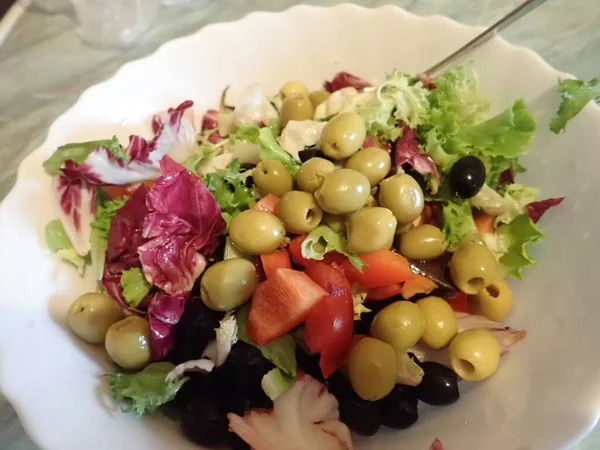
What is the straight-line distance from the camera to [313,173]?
123 centimetres

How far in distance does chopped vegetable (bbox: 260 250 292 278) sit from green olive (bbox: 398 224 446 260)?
264mm

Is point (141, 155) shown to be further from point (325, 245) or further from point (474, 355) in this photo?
point (474, 355)

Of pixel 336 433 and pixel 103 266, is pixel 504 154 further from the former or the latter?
pixel 103 266

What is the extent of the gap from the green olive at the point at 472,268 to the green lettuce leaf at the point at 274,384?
432 mm

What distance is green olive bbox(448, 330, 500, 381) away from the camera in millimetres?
1119

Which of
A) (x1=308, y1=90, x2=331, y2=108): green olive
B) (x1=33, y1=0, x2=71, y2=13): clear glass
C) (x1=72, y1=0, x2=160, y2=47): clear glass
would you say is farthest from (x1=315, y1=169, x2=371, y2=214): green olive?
(x1=33, y1=0, x2=71, y2=13): clear glass

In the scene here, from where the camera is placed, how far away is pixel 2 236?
1.23m

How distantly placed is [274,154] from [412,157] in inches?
12.9

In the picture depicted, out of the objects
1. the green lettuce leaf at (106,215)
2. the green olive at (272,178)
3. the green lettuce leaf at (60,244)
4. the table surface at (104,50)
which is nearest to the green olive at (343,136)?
the green olive at (272,178)

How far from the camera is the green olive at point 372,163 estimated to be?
125 cm

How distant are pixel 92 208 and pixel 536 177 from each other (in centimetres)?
112

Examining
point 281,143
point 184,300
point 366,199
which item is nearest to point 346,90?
point 281,143

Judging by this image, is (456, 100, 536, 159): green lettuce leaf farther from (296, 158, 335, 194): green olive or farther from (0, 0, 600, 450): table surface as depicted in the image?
(0, 0, 600, 450): table surface

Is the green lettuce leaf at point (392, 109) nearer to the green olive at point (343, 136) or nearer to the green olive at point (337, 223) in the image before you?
the green olive at point (343, 136)
